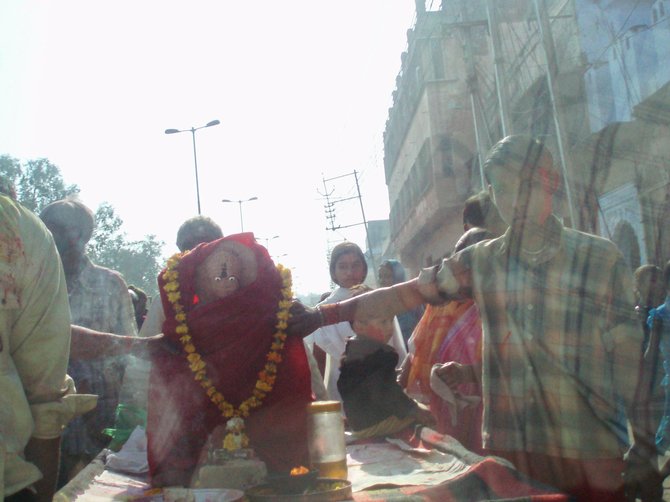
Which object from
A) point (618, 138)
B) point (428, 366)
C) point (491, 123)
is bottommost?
point (428, 366)

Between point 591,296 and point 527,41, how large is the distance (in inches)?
672

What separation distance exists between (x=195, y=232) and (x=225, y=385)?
1.35m

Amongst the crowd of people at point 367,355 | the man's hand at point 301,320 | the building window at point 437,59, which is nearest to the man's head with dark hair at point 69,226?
the crowd of people at point 367,355

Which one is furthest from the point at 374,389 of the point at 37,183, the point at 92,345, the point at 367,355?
the point at 37,183

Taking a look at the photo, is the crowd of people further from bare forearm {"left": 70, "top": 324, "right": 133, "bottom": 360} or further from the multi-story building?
the multi-story building

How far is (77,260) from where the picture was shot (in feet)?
14.7

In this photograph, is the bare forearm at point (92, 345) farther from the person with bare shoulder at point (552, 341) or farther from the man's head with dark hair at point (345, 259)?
the man's head with dark hair at point (345, 259)

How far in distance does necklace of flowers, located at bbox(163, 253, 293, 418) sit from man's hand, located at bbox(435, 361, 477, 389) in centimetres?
68

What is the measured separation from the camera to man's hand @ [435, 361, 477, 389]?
11.4 feet

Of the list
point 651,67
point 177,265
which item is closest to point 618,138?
point 651,67

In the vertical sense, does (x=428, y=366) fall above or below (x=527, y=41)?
below

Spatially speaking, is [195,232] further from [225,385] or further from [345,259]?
[345,259]

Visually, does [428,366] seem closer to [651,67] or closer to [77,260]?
[77,260]

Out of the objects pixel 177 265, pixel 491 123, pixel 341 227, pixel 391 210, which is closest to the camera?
pixel 177 265
